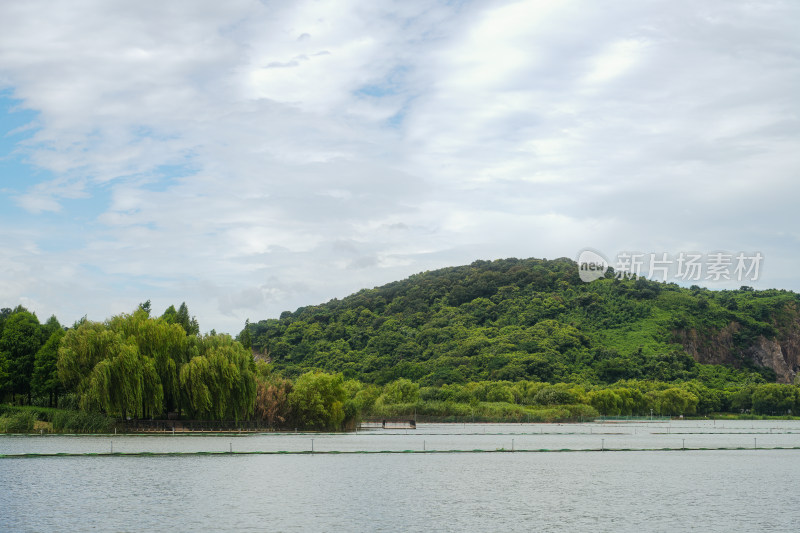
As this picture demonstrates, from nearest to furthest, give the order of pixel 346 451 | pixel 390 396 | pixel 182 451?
pixel 182 451 → pixel 346 451 → pixel 390 396

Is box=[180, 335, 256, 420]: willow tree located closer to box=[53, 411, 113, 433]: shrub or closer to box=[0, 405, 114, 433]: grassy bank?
box=[53, 411, 113, 433]: shrub

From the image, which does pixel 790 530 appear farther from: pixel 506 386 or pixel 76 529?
pixel 506 386

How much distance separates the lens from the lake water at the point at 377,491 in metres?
34.7

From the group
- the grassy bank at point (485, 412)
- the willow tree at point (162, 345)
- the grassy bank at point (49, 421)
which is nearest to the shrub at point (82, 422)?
the grassy bank at point (49, 421)

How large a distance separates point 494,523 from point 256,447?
45847 mm

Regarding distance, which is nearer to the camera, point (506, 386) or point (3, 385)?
point (3, 385)

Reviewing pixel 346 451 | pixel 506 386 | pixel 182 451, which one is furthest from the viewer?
pixel 506 386

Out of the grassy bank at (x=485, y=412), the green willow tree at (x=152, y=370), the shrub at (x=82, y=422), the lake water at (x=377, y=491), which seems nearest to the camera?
the lake water at (x=377, y=491)

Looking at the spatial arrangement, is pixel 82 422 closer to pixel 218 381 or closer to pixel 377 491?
pixel 218 381

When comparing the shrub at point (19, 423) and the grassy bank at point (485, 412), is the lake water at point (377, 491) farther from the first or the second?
the grassy bank at point (485, 412)

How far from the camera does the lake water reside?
34656mm

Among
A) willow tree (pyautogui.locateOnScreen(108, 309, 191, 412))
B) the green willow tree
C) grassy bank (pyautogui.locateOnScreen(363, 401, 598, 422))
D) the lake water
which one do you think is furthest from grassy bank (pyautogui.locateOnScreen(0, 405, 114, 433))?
grassy bank (pyautogui.locateOnScreen(363, 401, 598, 422))

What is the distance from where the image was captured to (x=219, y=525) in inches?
1304

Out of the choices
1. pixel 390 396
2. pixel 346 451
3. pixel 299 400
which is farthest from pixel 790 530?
pixel 390 396
